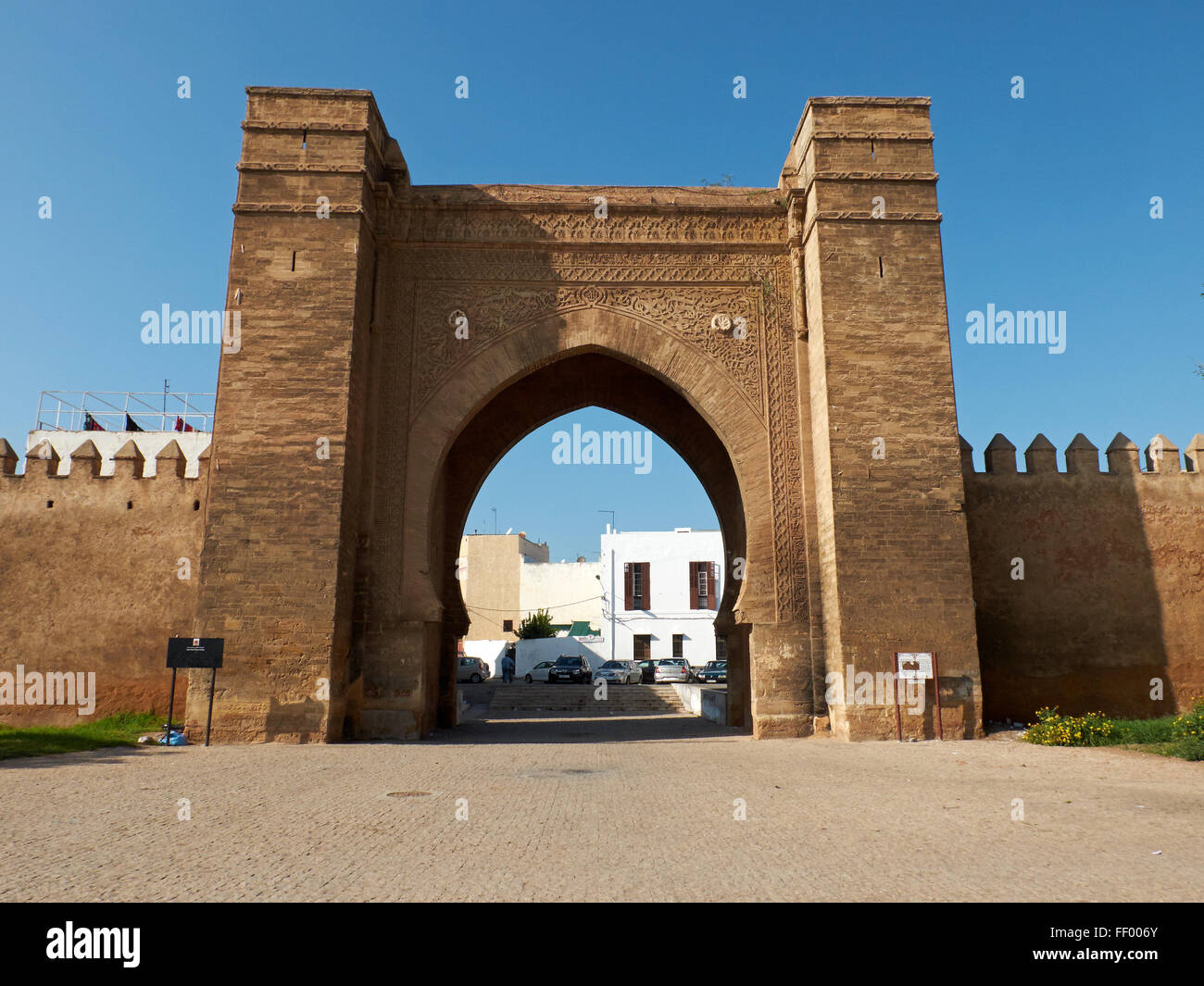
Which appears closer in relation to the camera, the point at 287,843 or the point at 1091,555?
the point at 287,843

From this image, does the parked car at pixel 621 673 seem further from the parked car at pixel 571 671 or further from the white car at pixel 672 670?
the white car at pixel 672 670

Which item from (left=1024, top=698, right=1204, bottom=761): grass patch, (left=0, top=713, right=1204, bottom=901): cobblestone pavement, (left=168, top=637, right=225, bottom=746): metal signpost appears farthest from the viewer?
(left=168, top=637, right=225, bottom=746): metal signpost

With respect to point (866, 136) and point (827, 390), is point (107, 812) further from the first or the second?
point (866, 136)

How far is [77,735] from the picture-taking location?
9.12m

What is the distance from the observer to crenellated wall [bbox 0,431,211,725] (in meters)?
10.4

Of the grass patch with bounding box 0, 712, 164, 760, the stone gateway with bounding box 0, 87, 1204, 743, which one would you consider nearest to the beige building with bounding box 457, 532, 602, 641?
the stone gateway with bounding box 0, 87, 1204, 743

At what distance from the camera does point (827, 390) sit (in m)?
9.82

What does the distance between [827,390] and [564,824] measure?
6.65 metres

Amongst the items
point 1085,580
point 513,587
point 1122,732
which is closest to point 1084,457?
point 1085,580

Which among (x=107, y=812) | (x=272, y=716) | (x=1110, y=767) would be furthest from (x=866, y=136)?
(x=107, y=812)

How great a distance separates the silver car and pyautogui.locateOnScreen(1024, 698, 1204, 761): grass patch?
56.4 ft

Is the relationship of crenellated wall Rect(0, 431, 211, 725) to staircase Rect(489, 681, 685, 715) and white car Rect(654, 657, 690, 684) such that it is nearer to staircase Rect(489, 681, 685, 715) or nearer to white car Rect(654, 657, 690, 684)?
staircase Rect(489, 681, 685, 715)

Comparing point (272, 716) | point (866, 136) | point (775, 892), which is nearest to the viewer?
point (775, 892)

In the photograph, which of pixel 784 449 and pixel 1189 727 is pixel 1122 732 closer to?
pixel 1189 727
